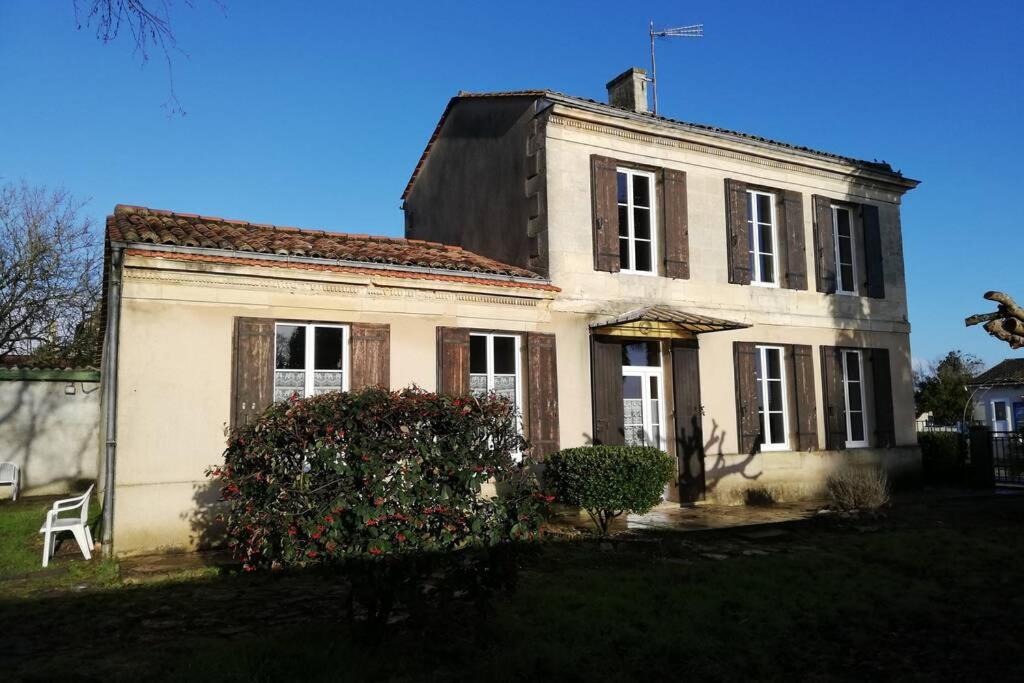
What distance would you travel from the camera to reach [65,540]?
341 inches

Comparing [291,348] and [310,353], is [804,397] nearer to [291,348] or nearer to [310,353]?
[310,353]

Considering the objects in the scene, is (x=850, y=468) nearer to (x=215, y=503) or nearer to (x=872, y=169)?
(x=872, y=169)

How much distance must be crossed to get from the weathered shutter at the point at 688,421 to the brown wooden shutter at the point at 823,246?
354 cm

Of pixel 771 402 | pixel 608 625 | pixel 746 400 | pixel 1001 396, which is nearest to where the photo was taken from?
pixel 608 625

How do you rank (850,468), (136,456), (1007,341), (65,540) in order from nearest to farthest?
1. (1007,341)
2. (136,456)
3. (65,540)
4. (850,468)

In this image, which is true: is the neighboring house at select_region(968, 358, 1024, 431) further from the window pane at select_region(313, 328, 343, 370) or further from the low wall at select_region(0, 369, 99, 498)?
the low wall at select_region(0, 369, 99, 498)

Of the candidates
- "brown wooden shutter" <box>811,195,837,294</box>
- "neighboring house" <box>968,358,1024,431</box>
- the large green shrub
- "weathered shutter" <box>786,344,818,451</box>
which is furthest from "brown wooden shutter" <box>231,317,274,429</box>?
"neighboring house" <box>968,358,1024,431</box>

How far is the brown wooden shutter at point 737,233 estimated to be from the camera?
39.2 ft

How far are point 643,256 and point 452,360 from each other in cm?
391

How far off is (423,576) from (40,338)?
841 inches

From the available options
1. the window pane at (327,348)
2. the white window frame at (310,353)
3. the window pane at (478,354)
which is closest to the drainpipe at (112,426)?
the white window frame at (310,353)

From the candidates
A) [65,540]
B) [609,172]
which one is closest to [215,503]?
[65,540]

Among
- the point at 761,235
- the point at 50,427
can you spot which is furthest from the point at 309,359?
the point at 50,427

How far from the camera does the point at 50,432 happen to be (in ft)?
47.3
